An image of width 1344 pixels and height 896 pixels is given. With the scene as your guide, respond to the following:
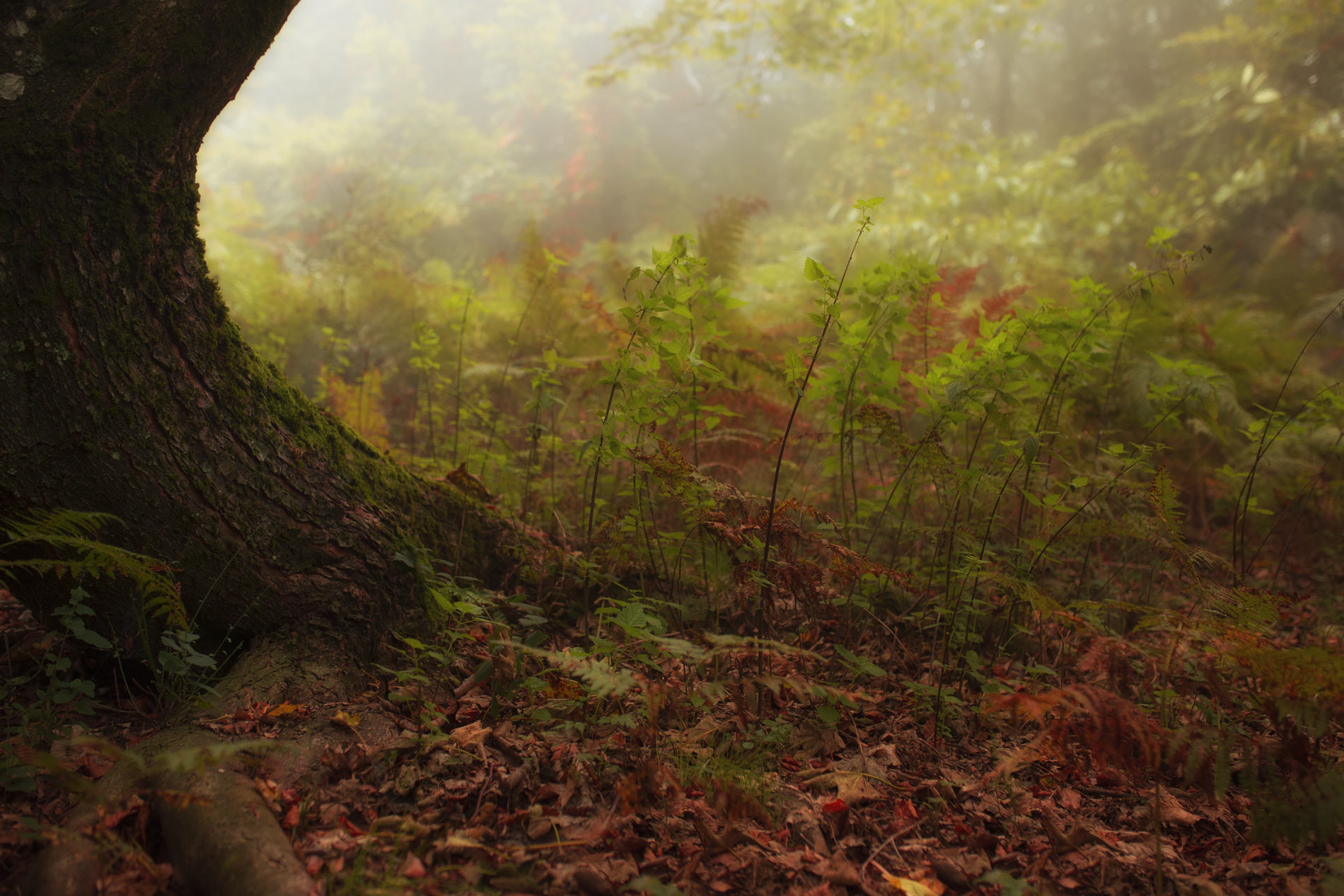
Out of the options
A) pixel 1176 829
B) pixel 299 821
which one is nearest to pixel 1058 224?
pixel 1176 829

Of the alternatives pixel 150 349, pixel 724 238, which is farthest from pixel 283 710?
pixel 724 238

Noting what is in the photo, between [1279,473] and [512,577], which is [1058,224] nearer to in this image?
[1279,473]

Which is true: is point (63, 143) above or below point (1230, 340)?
below

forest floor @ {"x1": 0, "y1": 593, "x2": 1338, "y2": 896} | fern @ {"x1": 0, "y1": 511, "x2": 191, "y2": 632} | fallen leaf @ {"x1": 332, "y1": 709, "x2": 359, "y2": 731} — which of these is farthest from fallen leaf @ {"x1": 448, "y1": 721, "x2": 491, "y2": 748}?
fern @ {"x1": 0, "y1": 511, "x2": 191, "y2": 632}

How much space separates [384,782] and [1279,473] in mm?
4788

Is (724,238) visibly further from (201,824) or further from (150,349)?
(201,824)

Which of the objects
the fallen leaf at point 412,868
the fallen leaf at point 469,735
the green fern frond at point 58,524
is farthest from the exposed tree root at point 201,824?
the green fern frond at point 58,524

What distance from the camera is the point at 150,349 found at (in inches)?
69.9

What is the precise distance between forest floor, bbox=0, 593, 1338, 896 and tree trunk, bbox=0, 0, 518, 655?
1.30 ft

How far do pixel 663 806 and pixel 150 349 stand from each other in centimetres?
179

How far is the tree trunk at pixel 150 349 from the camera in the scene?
63.3 inches

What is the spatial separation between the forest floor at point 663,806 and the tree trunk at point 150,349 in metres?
0.39

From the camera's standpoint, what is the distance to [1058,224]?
8.18m

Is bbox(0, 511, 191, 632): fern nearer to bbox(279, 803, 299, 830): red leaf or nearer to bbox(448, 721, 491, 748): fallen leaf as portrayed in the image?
bbox(279, 803, 299, 830): red leaf
